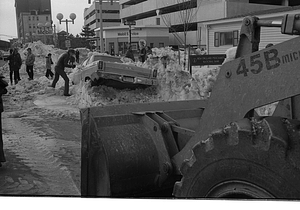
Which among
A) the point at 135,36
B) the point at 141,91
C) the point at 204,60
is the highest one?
the point at 135,36

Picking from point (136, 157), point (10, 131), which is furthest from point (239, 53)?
point (10, 131)

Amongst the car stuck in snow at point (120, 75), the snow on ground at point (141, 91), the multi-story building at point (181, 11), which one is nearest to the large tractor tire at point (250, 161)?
the snow on ground at point (141, 91)

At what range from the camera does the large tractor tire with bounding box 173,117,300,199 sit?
160cm

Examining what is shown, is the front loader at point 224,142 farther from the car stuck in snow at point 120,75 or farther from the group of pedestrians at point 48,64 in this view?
the group of pedestrians at point 48,64

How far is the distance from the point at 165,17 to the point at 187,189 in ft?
28.8

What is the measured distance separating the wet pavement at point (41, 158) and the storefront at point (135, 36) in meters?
3.02

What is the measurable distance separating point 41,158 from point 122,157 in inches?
88.7

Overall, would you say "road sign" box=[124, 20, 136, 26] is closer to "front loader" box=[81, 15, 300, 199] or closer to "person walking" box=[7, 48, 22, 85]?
"person walking" box=[7, 48, 22, 85]

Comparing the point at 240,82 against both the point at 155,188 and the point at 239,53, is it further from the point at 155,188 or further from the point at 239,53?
the point at 155,188

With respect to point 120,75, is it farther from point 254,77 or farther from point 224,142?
point 224,142

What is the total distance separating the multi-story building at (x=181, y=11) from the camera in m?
7.84

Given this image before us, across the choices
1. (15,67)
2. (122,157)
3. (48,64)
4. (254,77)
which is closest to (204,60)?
(122,157)

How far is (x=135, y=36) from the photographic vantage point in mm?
9109

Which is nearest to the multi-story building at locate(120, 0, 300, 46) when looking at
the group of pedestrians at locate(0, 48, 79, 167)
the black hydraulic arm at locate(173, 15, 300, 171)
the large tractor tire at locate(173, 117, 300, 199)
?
the group of pedestrians at locate(0, 48, 79, 167)
